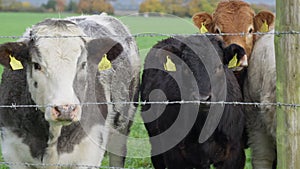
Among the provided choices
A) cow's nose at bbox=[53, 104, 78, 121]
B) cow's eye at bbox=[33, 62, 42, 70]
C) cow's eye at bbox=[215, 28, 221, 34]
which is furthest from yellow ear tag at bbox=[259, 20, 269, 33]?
cow's nose at bbox=[53, 104, 78, 121]

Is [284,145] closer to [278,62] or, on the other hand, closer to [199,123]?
[278,62]

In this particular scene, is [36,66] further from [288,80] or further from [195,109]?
[288,80]

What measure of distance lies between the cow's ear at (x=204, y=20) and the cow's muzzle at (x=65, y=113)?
3131 millimetres

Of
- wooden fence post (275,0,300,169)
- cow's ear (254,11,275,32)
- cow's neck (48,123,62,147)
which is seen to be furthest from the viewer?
cow's ear (254,11,275,32)

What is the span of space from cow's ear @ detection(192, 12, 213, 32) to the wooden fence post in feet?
11.1

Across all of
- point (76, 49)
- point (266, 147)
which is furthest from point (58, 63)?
point (266, 147)

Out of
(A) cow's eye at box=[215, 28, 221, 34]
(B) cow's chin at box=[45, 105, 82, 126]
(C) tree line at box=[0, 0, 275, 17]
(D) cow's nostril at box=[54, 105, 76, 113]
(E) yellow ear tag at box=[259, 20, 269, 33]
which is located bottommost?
(B) cow's chin at box=[45, 105, 82, 126]

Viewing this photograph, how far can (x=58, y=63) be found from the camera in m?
4.39

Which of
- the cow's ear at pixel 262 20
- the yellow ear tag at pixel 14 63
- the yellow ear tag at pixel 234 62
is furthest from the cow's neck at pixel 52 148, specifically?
the cow's ear at pixel 262 20

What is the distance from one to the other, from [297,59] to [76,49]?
70.6 inches

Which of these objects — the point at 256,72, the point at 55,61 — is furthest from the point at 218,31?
the point at 55,61

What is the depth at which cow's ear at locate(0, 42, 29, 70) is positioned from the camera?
454 centimetres

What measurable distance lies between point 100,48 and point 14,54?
0.71m

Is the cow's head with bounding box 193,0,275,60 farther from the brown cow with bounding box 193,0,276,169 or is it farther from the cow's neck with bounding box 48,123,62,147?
the cow's neck with bounding box 48,123,62,147
